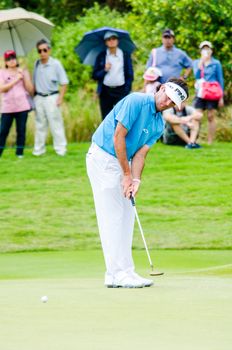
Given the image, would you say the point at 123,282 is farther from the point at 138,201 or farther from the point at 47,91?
the point at 47,91

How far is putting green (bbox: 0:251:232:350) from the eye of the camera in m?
5.39

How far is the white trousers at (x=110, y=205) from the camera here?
8.12 meters

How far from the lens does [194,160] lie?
59.7 feet

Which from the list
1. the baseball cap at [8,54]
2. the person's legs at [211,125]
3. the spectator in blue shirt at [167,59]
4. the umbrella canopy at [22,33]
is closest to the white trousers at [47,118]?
the baseball cap at [8,54]

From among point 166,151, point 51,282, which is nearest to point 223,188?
point 166,151

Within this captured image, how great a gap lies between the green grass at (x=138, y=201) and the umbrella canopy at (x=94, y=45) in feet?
5.18

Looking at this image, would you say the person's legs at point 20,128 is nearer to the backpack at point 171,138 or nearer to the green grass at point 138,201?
the green grass at point 138,201

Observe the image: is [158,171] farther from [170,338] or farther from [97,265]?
[170,338]

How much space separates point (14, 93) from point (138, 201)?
317 cm

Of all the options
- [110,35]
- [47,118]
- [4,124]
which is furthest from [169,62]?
[4,124]

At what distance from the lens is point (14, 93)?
696 inches

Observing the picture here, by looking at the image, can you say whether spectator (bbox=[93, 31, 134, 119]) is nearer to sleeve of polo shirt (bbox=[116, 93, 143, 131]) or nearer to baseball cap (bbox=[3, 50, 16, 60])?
baseball cap (bbox=[3, 50, 16, 60])

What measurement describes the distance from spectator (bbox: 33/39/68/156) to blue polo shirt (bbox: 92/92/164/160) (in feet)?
31.4

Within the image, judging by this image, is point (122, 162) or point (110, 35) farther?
point (110, 35)
